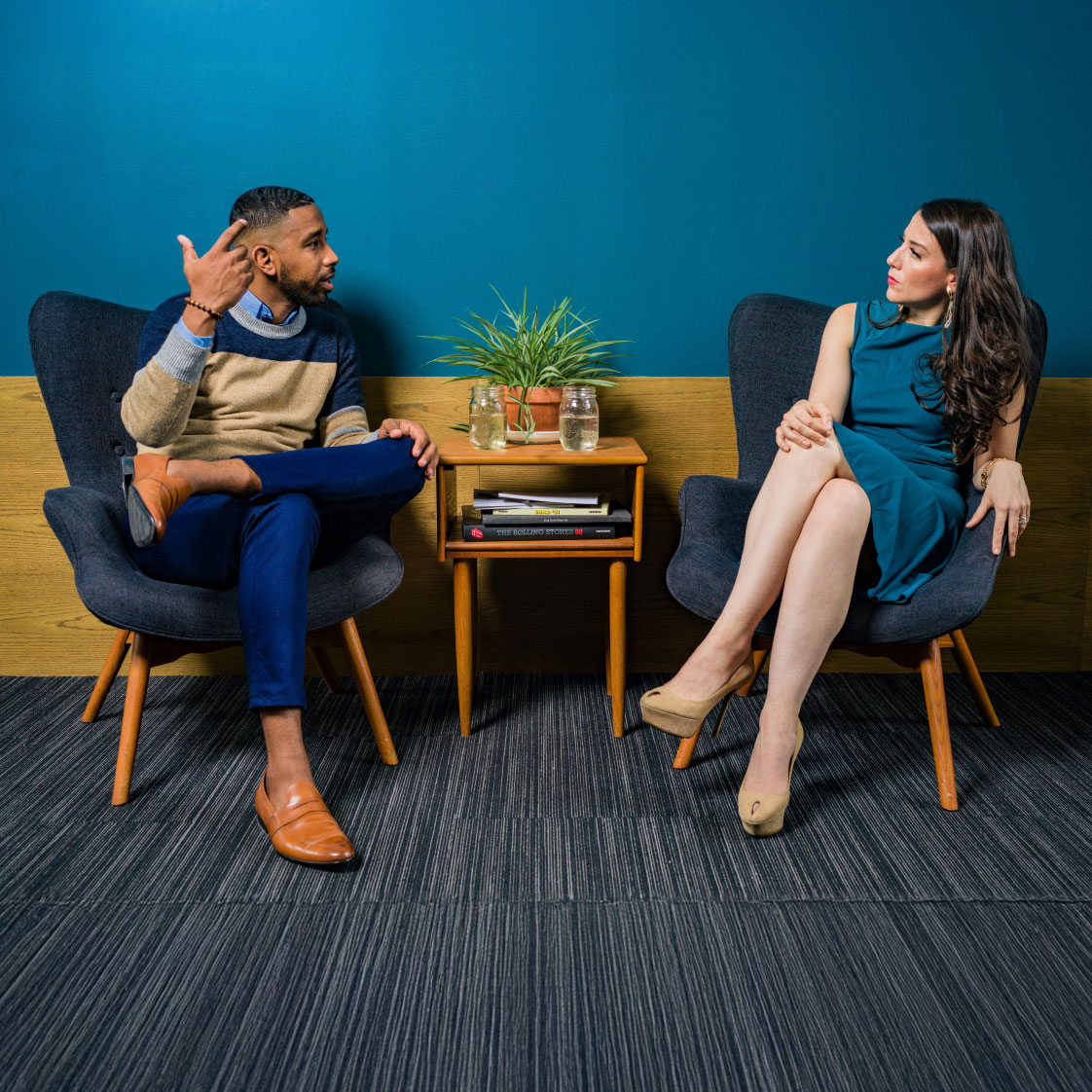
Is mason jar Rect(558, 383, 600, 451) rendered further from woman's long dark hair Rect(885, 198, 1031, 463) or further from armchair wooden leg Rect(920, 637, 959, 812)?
armchair wooden leg Rect(920, 637, 959, 812)

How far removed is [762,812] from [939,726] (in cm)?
42

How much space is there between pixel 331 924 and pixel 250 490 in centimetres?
79

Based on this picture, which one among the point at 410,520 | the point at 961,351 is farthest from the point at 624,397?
the point at 961,351

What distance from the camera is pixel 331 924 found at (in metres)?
1.40

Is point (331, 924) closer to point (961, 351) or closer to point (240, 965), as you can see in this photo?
point (240, 965)

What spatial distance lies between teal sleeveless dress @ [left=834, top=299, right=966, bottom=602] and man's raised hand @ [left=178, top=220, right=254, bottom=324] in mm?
1233

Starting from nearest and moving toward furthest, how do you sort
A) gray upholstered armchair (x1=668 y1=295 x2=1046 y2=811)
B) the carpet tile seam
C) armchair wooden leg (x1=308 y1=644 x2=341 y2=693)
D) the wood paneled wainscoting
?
the carpet tile seam → gray upholstered armchair (x1=668 y1=295 x2=1046 y2=811) → armchair wooden leg (x1=308 y1=644 x2=341 y2=693) → the wood paneled wainscoting

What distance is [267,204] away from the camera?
2.02 meters

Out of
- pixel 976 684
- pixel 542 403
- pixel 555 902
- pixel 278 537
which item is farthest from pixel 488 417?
pixel 976 684

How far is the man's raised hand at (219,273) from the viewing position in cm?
174

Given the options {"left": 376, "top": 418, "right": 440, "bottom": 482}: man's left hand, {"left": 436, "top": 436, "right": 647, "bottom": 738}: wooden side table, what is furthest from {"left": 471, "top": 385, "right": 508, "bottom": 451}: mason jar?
{"left": 376, "top": 418, "right": 440, "bottom": 482}: man's left hand

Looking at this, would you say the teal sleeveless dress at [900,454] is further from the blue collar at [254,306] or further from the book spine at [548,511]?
the blue collar at [254,306]

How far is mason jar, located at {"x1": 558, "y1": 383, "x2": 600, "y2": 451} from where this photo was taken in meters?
2.04

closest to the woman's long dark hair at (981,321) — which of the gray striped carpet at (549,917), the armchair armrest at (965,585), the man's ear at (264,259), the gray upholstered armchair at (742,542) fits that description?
the gray upholstered armchair at (742,542)
